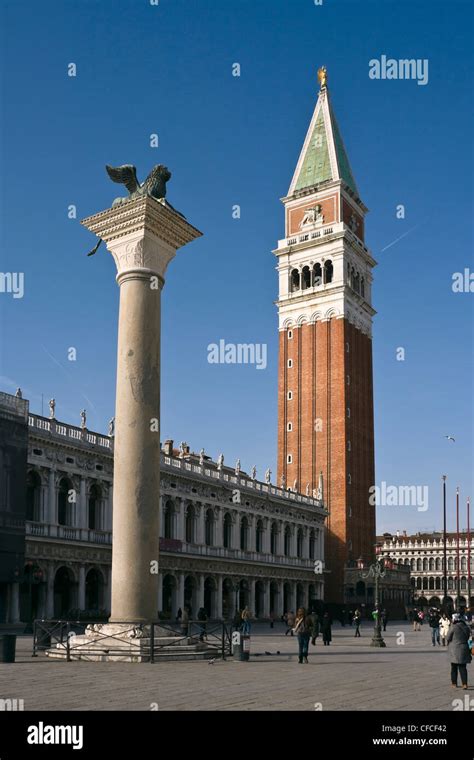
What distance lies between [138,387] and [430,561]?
111592 mm

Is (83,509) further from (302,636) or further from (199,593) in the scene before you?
(302,636)

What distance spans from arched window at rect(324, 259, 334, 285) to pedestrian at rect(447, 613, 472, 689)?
227 ft

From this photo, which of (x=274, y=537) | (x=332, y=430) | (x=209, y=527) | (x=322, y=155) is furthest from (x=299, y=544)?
(x=322, y=155)

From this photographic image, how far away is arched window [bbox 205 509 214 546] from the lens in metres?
59.9

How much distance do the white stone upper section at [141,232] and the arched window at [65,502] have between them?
2563 centimetres

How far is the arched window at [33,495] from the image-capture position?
4322 cm

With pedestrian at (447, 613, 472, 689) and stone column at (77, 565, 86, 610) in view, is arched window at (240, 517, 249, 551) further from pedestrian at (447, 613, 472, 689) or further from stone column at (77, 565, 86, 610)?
pedestrian at (447, 613, 472, 689)

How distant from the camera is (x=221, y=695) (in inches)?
552

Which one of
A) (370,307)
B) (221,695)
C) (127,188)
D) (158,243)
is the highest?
(370,307)

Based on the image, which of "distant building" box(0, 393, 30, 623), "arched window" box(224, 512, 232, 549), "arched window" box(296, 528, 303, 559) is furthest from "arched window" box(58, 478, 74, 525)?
"arched window" box(296, 528, 303, 559)

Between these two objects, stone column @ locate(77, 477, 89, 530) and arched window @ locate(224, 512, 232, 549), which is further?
arched window @ locate(224, 512, 232, 549)
